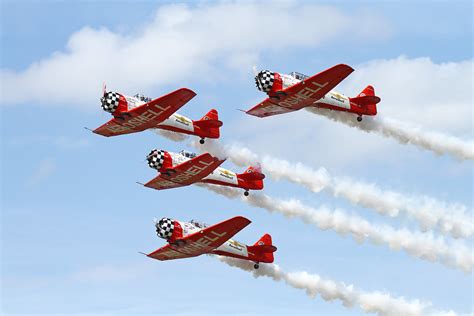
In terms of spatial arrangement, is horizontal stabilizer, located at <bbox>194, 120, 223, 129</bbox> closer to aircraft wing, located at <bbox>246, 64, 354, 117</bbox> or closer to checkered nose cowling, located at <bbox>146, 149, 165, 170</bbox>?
checkered nose cowling, located at <bbox>146, 149, 165, 170</bbox>

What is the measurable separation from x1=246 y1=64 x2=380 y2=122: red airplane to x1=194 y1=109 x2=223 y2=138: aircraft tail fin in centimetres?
323

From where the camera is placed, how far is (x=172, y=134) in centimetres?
9875

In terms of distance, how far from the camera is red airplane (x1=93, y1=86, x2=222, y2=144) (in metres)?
92.6

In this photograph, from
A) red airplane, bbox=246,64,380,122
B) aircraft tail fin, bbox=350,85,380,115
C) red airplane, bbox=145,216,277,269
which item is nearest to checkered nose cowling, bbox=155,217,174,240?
red airplane, bbox=145,216,277,269

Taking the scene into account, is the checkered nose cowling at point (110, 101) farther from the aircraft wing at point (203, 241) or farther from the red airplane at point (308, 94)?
the aircraft wing at point (203, 241)

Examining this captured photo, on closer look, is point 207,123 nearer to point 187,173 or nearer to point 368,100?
point 187,173

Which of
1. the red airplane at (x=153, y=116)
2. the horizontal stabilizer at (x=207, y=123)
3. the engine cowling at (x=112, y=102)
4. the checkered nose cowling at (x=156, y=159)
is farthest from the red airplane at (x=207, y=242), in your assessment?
the engine cowling at (x=112, y=102)

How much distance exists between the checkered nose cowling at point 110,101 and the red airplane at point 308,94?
289 inches

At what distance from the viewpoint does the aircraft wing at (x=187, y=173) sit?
316 ft

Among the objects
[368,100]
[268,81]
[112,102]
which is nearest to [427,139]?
[368,100]

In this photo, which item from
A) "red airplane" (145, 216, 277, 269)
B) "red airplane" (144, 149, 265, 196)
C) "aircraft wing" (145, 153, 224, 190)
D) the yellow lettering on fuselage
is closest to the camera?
the yellow lettering on fuselage

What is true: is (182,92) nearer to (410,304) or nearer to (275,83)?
(275,83)

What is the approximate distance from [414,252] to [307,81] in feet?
47.6

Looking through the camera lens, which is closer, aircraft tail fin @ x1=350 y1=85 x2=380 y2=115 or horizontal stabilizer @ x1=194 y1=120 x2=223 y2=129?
aircraft tail fin @ x1=350 y1=85 x2=380 y2=115
